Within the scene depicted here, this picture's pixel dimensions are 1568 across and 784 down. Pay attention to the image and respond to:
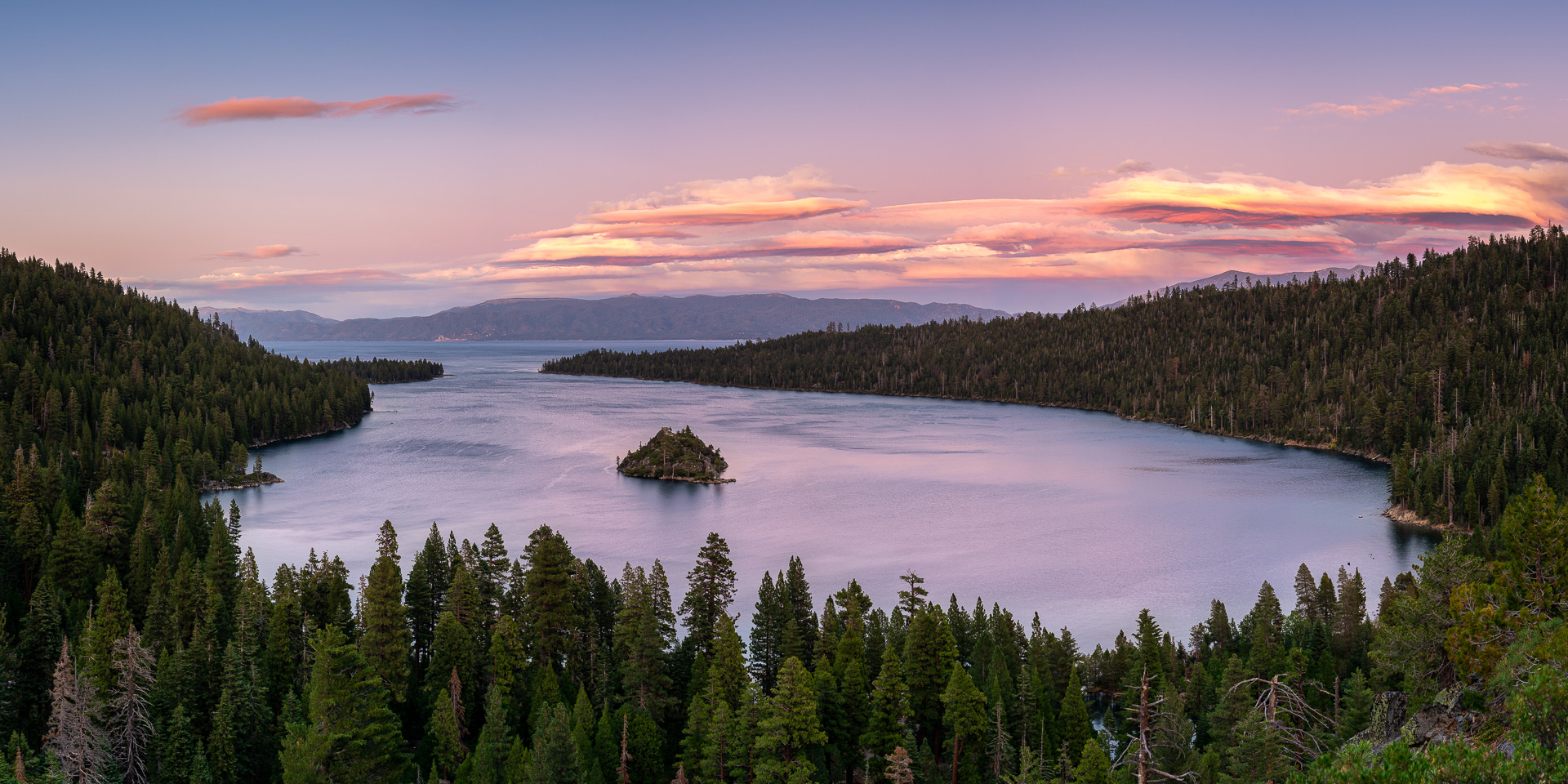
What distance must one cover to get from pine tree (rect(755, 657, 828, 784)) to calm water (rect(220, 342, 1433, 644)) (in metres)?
29.9

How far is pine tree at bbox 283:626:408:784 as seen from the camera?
122ft

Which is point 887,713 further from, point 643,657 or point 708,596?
point 708,596

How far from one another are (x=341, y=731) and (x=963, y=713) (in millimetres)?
24384

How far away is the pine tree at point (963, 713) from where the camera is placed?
40625 mm

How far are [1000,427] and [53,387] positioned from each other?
157 m

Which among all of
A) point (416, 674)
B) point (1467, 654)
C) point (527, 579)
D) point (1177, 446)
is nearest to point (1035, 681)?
point (1467, 654)

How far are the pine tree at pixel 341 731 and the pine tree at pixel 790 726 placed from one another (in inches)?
594

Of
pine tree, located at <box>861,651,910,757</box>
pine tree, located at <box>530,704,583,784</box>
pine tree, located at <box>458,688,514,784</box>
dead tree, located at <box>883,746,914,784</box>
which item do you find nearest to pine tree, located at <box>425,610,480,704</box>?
pine tree, located at <box>458,688,514,784</box>

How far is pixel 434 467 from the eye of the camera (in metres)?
138

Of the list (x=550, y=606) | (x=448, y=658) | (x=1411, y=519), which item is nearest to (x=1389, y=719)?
(x=448, y=658)

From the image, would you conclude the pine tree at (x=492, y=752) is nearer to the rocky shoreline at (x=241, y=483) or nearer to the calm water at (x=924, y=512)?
the calm water at (x=924, y=512)

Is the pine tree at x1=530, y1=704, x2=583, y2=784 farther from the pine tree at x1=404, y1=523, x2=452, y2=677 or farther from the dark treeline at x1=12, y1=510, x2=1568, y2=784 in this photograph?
the pine tree at x1=404, y1=523, x2=452, y2=677

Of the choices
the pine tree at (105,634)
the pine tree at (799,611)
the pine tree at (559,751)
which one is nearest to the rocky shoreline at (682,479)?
the pine tree at (799,611)

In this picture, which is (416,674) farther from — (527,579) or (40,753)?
(40,753)
